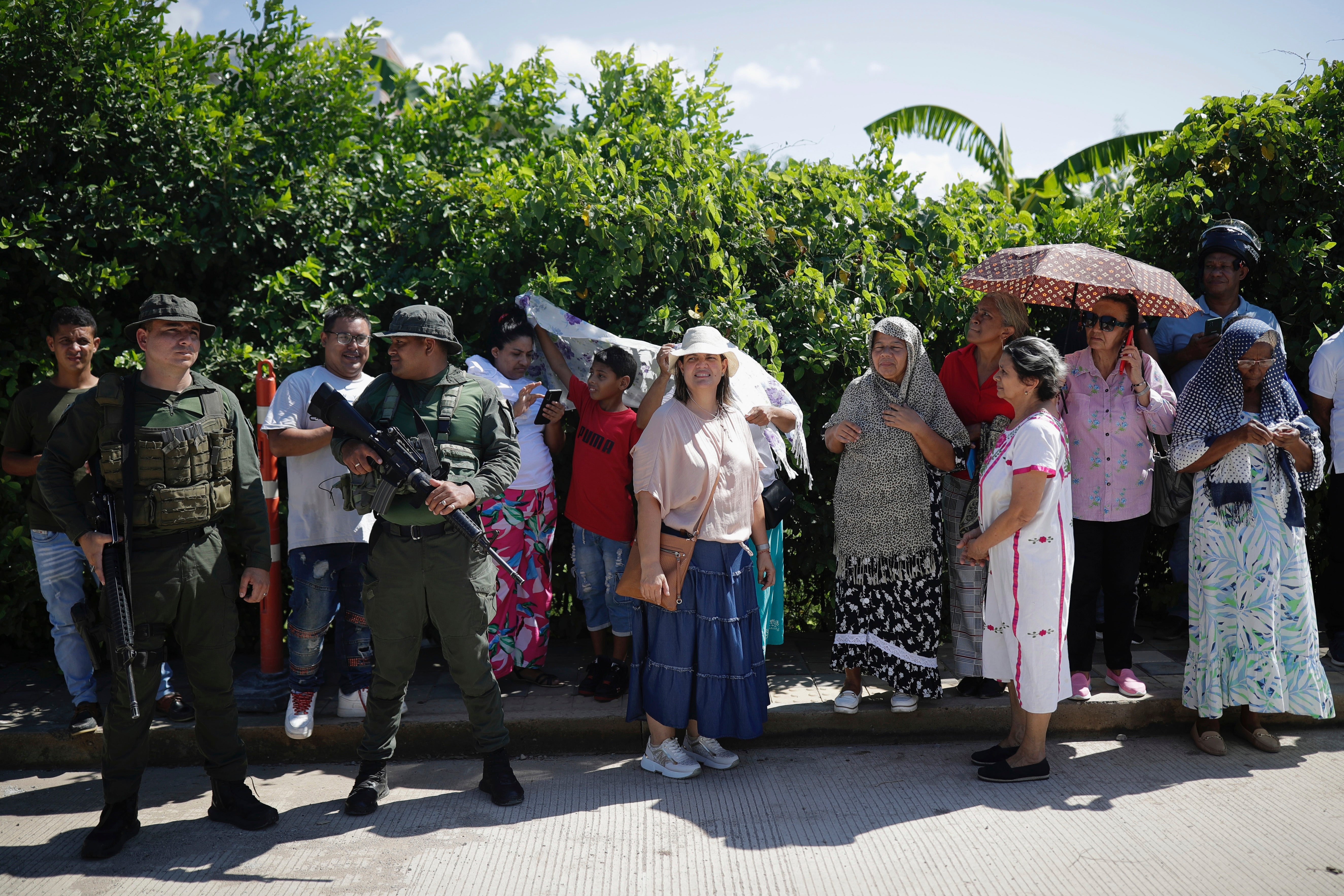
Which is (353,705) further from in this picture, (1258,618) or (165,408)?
(1258,618)

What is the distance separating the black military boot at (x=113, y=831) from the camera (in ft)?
11.6

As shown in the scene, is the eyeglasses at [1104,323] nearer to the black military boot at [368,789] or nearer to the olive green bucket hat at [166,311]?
the black military boot at [368,789]

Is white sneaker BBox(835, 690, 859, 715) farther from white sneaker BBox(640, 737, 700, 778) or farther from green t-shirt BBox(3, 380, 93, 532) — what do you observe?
green t-shirt BBox(3, 380, 93, 532)

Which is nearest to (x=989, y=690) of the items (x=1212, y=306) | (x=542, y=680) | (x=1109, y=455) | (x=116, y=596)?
(x=1109, y=455)

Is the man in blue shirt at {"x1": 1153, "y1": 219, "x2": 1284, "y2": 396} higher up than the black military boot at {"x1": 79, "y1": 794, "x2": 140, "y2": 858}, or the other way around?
the man in blue shirt at {"x1": 1153, "y1": 219, "x2": 1284, "y2": 396}

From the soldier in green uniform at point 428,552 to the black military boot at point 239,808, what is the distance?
326 mm

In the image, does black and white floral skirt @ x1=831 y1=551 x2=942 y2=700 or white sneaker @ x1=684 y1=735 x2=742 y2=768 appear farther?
black and white floral skirt @ x1=831 y1=551 x2=942 y2=700

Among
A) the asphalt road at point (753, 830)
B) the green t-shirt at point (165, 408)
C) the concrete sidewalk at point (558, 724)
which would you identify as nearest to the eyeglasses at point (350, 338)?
the green t-shirt at point (165, 408)

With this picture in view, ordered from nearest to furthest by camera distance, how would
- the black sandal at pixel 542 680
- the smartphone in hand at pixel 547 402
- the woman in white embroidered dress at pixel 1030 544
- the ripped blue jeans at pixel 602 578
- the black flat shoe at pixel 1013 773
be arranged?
1. the woman in white embroidered dress at pixel 1030 544
2. the black flat shoe at pixel 1013 773
3. the smartphone in hand at pixel 547 402
4. the ripped blue jeans at pixel 602 578
5. the black sandal at pixel 542 680

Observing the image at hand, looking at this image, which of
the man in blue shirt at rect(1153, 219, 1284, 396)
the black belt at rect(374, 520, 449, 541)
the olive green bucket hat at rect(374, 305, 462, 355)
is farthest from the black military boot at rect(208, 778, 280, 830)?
the man in blue shirt at rect(1153, 219, 1284, 396)

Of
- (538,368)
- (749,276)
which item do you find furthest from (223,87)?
(749,276)

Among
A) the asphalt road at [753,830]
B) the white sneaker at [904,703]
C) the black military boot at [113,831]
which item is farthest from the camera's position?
the white sneaker at [904,703]

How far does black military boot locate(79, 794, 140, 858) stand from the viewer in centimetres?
353

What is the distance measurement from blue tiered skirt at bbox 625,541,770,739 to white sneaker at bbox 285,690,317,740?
5.42 ft
